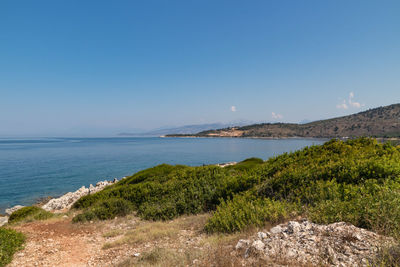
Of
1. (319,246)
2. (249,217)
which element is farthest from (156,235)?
(319,246)

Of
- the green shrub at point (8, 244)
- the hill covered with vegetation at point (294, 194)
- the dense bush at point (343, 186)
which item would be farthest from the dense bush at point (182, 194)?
the green shrub at point (8, 244)

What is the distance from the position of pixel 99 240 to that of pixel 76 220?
14.7 feet

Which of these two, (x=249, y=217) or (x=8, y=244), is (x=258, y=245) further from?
(x=8, y=244)

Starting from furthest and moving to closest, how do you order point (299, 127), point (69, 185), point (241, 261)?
point (299, 127), point (69, 185), point (241, 261)

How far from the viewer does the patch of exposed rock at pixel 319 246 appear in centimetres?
380

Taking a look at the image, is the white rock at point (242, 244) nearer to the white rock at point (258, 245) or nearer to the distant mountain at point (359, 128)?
the white rock at point (258, 245)

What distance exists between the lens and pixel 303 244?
439 centimetres

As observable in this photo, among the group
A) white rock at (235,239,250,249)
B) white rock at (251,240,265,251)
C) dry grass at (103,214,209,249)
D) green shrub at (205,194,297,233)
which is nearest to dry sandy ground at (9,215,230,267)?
dry grass at (103,214,209,249)

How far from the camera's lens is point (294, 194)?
8.44 meters

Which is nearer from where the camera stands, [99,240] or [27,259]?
[27,259]

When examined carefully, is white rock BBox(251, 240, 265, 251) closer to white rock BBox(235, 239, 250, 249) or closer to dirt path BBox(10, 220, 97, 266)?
white rock BBox(235, 239, 250, 249)

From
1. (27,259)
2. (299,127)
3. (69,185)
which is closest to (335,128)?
(299,127)

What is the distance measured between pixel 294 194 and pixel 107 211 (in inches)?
422

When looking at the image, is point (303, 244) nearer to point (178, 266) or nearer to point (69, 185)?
point (178, 266)
